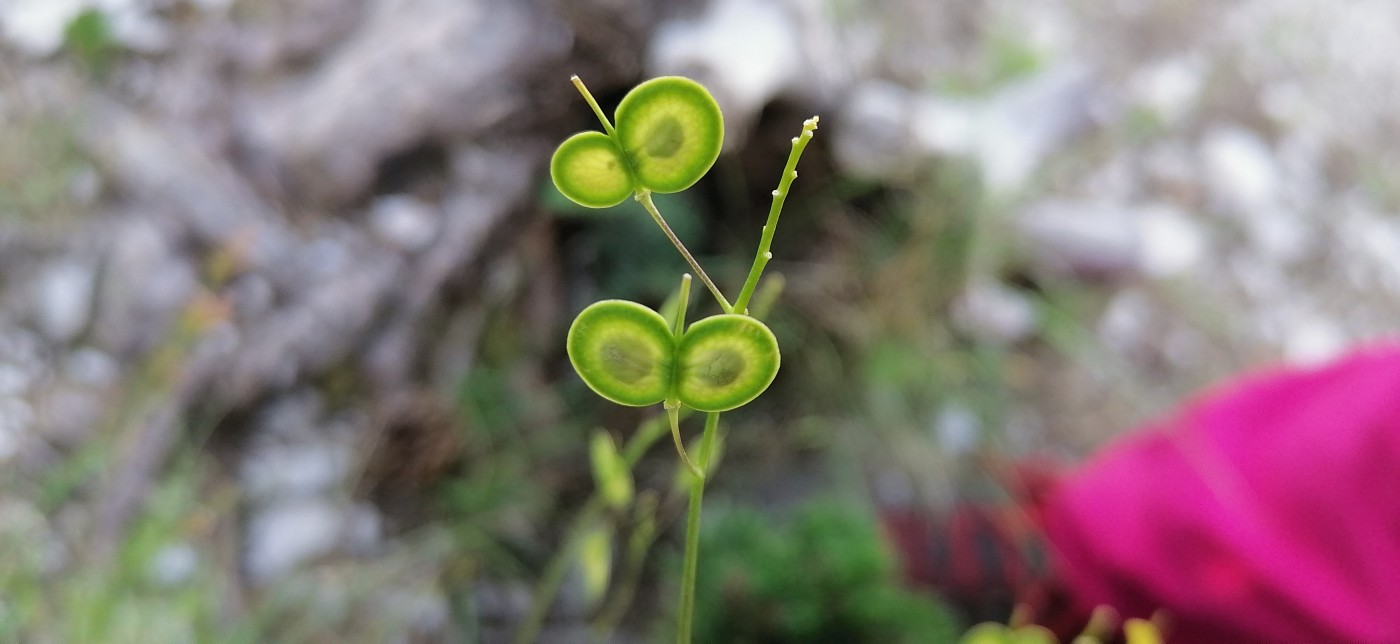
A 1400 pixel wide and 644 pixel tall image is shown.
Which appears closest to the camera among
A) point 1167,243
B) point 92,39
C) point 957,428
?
point 92,39

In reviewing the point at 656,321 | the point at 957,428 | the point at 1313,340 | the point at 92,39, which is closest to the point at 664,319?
the point at 656,321

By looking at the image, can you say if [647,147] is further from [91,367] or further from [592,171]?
[91,367]

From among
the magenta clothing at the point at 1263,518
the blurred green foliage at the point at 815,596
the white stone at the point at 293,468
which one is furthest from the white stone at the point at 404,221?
the magenta clothing at the point at 1263,518

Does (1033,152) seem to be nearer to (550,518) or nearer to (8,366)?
(550,518)

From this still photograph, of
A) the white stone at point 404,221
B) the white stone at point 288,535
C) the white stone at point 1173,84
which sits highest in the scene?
the white stone at point 1173,84

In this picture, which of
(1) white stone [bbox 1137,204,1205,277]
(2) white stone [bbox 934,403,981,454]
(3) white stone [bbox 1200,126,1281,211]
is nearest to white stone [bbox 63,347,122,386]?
(2) white stone [bbox 934,403,981,454]

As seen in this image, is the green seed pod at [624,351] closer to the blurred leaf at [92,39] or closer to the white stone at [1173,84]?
the blurred leaf at [92,39]

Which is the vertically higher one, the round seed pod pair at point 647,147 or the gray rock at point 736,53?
the gray rock at point 736,53

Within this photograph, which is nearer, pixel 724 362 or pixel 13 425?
pixel 724 362

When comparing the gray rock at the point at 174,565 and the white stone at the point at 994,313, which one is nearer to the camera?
the gray rock at the point at 174,565
